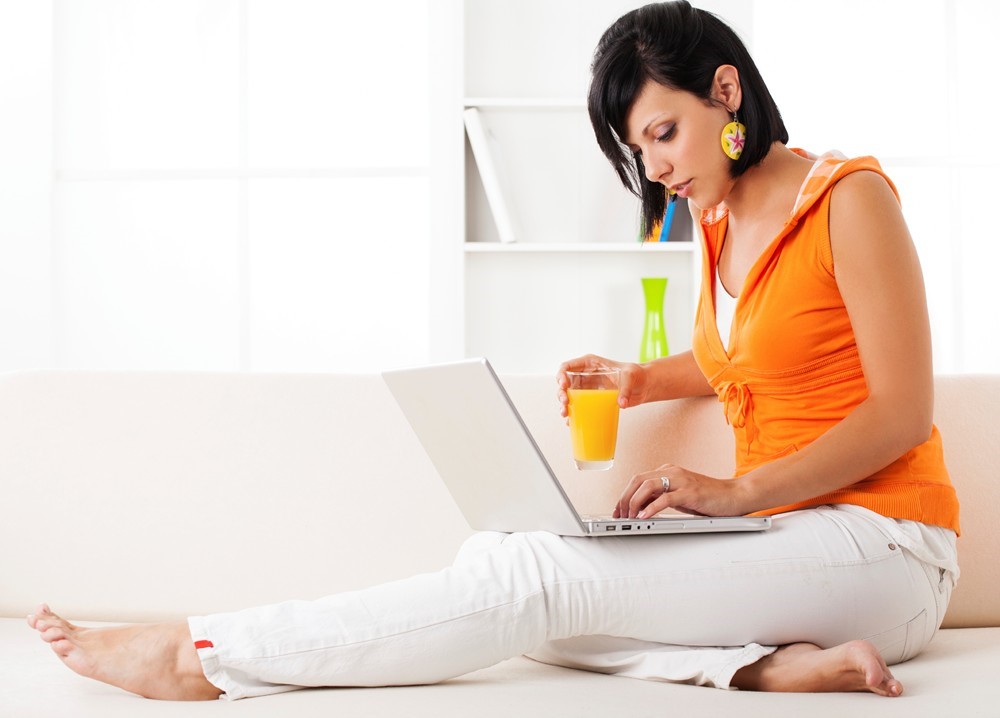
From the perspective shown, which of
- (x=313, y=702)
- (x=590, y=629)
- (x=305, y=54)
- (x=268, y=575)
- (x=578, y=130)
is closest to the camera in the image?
(x=313, y=702)

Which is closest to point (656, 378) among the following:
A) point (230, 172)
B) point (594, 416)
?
point (594, 416)

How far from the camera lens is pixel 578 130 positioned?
11.8 feet

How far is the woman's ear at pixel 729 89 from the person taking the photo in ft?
5.02

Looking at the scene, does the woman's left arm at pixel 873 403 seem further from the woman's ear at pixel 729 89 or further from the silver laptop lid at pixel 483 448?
the woman's ear at pixel 729 89

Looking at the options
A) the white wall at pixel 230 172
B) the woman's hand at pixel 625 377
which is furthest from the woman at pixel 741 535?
the white wall at pixel 230 172

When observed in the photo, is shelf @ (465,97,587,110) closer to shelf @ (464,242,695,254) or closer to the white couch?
shelf @ (464,242,695,254)

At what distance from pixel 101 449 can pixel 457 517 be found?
63 centimetres

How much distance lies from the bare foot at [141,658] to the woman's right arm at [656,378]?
2.31ft

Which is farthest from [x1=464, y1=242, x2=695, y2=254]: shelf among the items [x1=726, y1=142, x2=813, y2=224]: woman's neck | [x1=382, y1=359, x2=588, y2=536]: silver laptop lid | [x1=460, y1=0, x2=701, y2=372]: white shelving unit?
[x1=382, y1=359, x2=588, y2=536]: silver laptop lid

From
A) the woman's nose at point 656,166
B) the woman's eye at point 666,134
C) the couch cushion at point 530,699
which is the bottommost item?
the couch cushion at point 530,699

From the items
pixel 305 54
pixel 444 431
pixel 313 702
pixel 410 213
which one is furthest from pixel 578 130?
pixel 313 702

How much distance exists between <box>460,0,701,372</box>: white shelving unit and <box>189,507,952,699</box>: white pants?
225 centimetres

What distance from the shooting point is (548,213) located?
3.62 m

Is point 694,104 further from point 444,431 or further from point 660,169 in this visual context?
point 444,431
